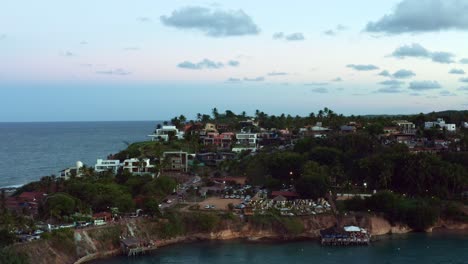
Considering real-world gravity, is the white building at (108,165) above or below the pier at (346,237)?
above

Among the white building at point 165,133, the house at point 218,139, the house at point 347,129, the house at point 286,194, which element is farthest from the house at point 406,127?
the white building at point 165,133

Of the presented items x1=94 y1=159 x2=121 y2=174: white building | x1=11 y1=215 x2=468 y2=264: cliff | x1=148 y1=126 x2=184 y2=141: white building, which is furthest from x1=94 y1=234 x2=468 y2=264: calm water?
x1=148 y1=126 x2=184 y2=141: white building

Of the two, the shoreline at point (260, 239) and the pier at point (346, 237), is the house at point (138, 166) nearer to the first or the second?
the shoreline at point (260, 239)

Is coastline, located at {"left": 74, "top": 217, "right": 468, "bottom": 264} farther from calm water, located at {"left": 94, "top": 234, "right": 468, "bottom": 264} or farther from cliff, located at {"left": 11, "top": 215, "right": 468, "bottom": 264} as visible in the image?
calm water, located at {"left": 94, "top": 234, "right": 468, "bottom": 264}

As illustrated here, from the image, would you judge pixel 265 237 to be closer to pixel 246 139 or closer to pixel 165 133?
pixel 246 139

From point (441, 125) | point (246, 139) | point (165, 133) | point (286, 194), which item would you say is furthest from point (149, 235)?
point (441, 125)

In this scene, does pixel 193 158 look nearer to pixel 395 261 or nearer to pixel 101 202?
pixel 101 202
